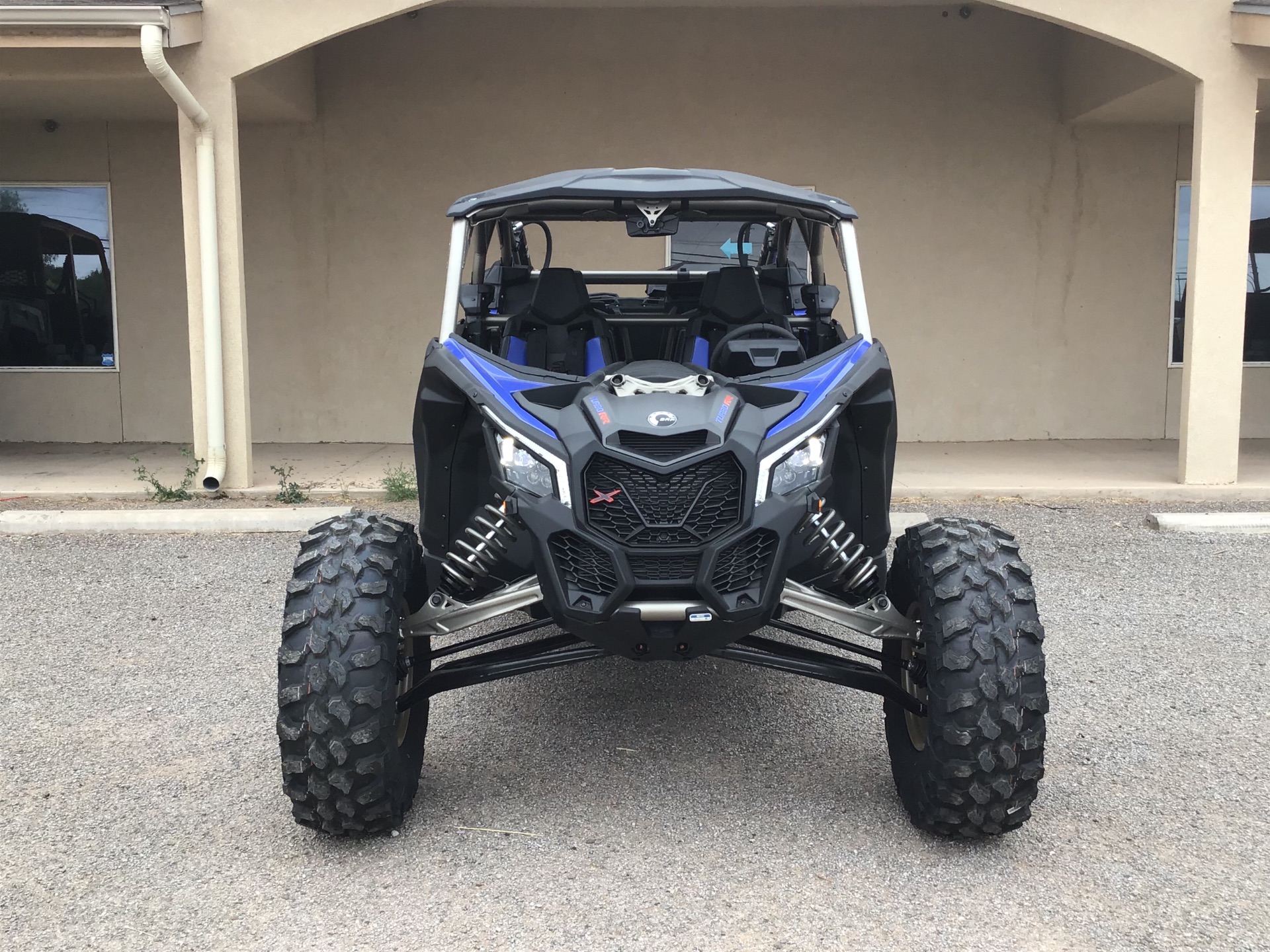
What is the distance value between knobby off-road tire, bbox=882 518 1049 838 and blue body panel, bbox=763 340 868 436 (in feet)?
1.83

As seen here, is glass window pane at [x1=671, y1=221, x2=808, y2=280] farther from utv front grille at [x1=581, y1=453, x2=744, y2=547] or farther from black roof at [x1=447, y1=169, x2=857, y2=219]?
utv front grille at [x1=581, y1=453, x2=744, y2=547]

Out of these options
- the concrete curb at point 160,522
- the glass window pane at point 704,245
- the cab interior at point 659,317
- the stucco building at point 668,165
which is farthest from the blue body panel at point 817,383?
the stucco building at point 668,165

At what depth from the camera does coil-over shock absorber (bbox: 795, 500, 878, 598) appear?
295 cm

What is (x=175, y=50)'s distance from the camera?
7.50 metres

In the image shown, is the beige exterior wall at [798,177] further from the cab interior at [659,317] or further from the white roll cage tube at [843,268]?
the white roll cage tube at [843,268]

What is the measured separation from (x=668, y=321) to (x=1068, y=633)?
2.25m

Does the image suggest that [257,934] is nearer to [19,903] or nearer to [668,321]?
[19,903]

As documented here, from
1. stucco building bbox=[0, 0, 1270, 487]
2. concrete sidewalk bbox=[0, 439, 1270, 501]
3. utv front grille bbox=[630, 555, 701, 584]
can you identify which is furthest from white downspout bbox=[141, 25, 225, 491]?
utv front grille bbox=[630, 555, 701, 584]

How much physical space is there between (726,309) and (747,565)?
1636 mm

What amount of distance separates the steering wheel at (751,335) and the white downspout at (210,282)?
4.95 meters

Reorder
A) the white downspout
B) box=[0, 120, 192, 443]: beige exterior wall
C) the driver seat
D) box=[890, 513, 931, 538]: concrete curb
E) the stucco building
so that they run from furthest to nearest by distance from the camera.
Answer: box=[0, 120, 192, 443]: beige exterior wall, the stucco building, the white downspout, box=[890, 513, 931, 538]: concrete curb, the driver seat

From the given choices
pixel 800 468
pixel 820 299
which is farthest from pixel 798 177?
pixel 800 468

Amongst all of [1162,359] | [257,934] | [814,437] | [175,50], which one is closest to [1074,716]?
[814,437]

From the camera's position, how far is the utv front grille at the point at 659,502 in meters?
2.79
